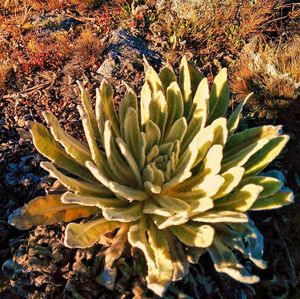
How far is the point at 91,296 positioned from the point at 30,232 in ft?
2.23

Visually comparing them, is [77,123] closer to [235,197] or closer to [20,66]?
[20,66]

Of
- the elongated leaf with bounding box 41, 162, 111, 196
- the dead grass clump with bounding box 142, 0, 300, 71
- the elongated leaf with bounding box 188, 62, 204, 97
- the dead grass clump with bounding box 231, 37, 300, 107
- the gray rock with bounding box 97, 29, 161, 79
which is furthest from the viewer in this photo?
the dead grass clump with bounding box 142, 0, 300, 71

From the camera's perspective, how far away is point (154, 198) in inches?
113

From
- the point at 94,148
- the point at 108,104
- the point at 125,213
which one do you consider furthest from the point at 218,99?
the point at 125,213

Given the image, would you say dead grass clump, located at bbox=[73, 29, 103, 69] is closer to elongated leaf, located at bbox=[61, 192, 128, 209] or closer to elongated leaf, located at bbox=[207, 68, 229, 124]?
elongated leaf, located at bbox=[207, 68, 229, 124]

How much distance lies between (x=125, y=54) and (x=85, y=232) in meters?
2.37

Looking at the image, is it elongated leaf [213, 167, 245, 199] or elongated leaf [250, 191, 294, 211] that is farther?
elongated leaf [250, 191, 294, 211]

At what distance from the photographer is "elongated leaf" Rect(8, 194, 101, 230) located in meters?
2.64

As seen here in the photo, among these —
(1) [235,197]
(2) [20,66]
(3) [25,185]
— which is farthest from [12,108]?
(1) [235,197]

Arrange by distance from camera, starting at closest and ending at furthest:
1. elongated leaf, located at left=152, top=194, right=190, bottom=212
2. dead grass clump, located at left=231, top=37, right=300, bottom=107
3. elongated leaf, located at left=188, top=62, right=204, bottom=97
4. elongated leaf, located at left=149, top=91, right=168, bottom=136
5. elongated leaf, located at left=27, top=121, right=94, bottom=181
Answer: elongated leaf, located at left=152, top=194, right=190, bottom=212
elongated leaf, located at left=27, top=121, right=94, bottom=181
elongated leaf, located at left=149, top=91, right=168, bottom=136
elongated leaf, located at left=188, top=62, right=204, bottom=97
dead grass clump, located at left=231, top=37, right=300, bottom=107

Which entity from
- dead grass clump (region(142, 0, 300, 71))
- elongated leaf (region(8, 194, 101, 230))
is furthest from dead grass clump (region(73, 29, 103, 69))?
elongated leaf (region(8, 194, 101, 230))

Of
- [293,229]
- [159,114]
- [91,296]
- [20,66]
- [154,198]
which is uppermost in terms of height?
[20,66]

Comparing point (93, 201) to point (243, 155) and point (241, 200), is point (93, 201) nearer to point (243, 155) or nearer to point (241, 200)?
point (241, 200)

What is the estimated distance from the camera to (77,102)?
164 inches
